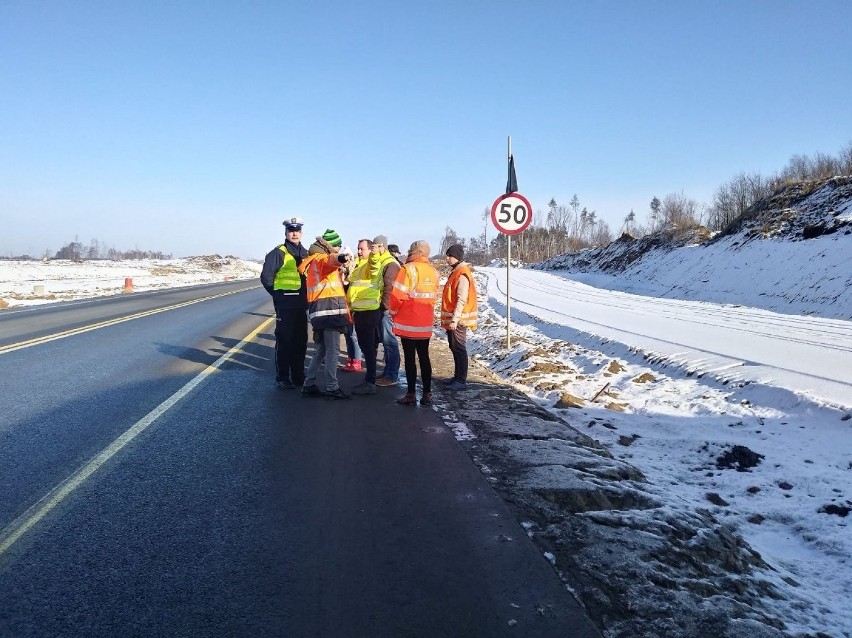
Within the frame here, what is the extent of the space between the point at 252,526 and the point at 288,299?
4526mm

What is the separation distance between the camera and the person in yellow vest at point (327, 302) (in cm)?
704

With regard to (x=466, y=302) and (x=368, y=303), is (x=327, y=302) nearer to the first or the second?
(x=368, y=303)

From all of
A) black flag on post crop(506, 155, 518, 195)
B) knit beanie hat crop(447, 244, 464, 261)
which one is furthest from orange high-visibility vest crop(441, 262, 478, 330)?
black flag on post crop(506, 155, 518, 195)

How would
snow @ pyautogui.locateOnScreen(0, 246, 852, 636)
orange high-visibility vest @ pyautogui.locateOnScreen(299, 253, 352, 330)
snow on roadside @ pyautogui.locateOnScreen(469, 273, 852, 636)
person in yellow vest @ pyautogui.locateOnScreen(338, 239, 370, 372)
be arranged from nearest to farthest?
1. snow on roadside @ pyautogui.locateOnScreen(469, 273, 852, 636)
2. snow @ pyautogui.locateOnScreen(0, 246, 852, 636)
3. orange high-visibility vest @ pyautogui.locateOnScreen(299, 253, 352, 330)
4. person in yellow vest @ pyautogui.locateOnScreen(338, 239, 370, 372)

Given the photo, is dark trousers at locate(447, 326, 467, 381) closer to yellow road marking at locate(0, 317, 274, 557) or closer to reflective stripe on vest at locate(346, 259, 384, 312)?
reflective stripe on vest at locate(346, 259, 384, 312)

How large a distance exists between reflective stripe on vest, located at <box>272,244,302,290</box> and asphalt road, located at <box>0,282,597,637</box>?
1.57m

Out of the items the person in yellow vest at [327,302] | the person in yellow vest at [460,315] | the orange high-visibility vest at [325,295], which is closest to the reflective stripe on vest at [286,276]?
the person in yellow vest at [327,302]

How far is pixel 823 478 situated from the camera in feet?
15.4

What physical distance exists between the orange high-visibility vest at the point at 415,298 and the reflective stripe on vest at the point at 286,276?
1.68m

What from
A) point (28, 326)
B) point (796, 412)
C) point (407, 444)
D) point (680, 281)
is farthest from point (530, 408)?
point (680, 281)

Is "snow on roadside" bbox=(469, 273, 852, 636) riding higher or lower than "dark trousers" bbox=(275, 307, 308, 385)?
lower

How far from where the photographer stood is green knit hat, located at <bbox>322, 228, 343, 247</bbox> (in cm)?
721

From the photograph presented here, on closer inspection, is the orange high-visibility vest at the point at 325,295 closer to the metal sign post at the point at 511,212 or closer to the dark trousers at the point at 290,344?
the dark trousers at the point at 290,344

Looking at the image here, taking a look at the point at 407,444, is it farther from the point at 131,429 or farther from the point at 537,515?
the point at 131,429
